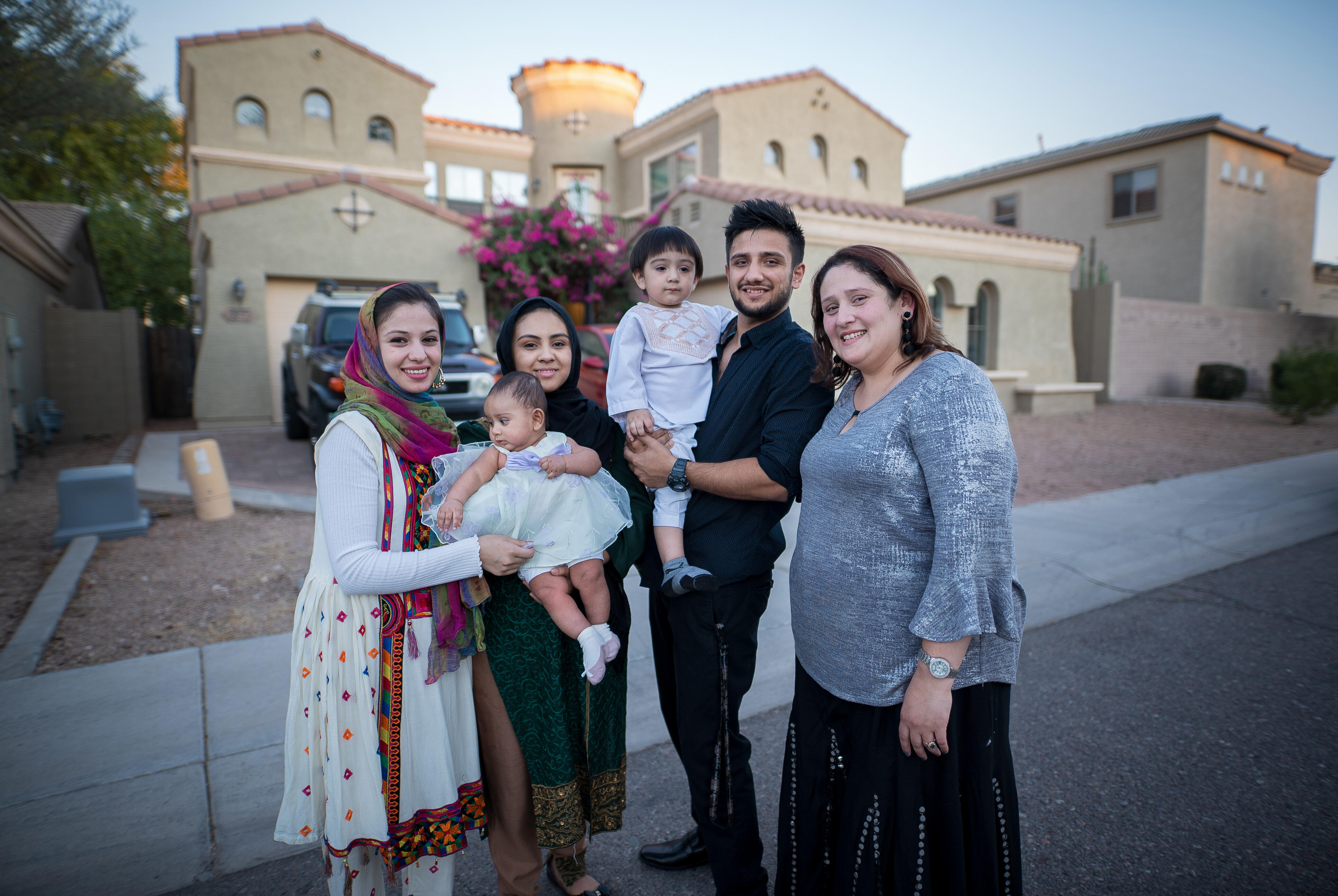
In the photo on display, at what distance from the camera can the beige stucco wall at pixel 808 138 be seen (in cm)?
1712

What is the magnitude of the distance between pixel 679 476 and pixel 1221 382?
872 inches

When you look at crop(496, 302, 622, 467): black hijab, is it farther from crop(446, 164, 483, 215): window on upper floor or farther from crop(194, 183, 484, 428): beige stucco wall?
crop(446, 164, 483, 215): window on upper floor

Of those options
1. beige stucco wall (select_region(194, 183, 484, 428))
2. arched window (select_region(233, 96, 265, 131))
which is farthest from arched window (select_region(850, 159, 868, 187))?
arched window (select_region(233, 96, 265, 131))

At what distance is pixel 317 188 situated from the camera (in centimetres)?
1356

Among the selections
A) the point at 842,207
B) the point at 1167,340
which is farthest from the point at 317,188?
the point at 1167,340

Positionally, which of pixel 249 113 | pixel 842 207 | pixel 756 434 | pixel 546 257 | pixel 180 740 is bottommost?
pixel 180 740

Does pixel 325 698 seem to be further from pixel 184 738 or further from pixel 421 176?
pixel 421 176

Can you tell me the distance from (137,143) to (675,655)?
31.9 metres

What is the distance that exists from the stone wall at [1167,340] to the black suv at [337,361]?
15.7 meters

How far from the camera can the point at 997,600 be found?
1.71 m

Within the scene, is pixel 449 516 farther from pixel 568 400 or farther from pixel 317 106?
pixel 317 106

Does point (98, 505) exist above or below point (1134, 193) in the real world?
below

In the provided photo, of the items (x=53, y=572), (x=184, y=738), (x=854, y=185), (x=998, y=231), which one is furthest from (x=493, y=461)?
(x=854, y=185)

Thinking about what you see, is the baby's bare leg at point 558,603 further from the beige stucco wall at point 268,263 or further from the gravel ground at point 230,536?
the beige stucco wall at point 268,263
